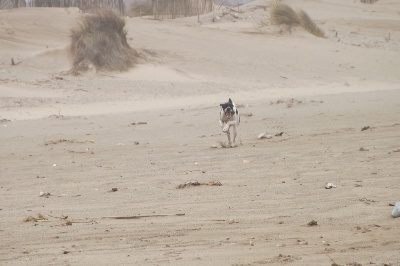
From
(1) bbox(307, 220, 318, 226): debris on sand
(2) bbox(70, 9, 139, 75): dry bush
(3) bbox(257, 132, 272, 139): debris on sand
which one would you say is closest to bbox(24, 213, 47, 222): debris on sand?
(1) bbox(307, 220, 318, 226): debris on sand

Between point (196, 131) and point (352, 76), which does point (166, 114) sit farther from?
point (352, 76)

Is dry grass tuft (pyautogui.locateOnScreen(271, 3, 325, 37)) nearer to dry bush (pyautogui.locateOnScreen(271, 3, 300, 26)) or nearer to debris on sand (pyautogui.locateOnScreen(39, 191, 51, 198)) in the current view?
dry bush (pyautogui.locateOnScreen(271, 3, 300, 26))

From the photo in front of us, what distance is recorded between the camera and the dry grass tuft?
95.1 feet

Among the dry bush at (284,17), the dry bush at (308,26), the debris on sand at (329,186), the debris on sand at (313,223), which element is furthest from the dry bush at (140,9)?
the debris on sand at (313,223)

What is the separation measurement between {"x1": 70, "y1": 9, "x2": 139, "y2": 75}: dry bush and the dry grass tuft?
7.34 metres

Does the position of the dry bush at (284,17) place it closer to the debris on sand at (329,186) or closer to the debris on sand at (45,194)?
the debris on sand at (45,194)

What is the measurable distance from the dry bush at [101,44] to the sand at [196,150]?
1.33ft

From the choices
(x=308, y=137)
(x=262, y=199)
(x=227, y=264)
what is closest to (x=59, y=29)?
(x=308, y=137)

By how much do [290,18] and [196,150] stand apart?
1819 centimetres

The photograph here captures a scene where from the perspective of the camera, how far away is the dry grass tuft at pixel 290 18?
29.0 meters

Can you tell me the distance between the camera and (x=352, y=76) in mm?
23109

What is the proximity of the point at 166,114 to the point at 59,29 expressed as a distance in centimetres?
1064

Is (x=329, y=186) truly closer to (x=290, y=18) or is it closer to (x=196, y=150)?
(x=196, y=150)

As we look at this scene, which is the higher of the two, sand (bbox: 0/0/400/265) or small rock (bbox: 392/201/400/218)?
small rock (bbox: 392/201/400/218)
